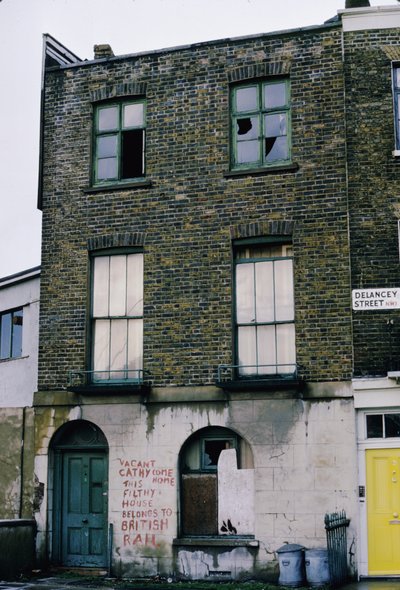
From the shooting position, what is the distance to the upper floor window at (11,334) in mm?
19438

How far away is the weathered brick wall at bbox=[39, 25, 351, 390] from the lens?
15820 millimetres

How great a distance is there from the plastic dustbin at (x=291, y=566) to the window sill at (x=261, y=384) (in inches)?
108

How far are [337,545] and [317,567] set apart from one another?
0.49 meters

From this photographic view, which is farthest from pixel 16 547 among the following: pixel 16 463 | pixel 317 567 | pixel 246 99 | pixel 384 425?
pixel 246 99

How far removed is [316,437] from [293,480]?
84 cm

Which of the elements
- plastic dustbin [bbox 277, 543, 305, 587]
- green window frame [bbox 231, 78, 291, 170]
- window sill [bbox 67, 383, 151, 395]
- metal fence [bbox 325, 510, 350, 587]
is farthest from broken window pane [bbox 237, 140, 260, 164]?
plastic dustbin [bbox 277, 543, 305, 587]

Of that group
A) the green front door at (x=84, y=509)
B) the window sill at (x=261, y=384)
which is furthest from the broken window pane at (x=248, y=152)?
the green front door at (x=84, y=509)

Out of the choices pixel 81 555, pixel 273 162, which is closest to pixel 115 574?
pixel 81 555

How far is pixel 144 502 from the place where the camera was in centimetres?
1600

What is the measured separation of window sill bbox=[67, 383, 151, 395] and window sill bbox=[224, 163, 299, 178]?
4241mm

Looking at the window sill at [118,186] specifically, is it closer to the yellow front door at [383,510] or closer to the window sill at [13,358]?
the window sill at [13,358]

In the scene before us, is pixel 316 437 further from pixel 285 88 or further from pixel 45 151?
pixel 45 151

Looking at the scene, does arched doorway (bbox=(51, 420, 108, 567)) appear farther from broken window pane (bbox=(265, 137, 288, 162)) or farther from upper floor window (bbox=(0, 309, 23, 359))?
broken window pane (bbox=(265, 137, 288, 162))

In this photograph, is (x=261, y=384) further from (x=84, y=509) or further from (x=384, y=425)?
(x=84, y=509)
